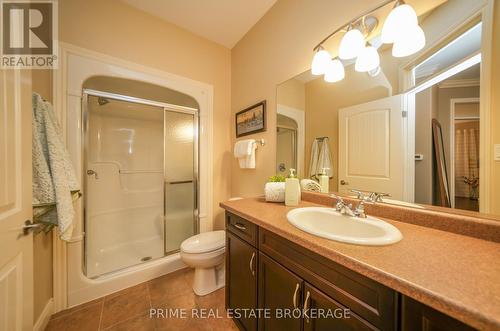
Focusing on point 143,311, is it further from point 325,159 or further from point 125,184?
point 325,159

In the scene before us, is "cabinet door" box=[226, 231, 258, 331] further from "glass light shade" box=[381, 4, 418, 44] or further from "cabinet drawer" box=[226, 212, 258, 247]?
"glass light shade" box=[381, 4, 418, 44]

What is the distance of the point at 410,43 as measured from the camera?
87 centimetres

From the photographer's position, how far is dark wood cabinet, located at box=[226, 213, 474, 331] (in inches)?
18.6

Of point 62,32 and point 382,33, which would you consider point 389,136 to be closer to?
point 382,33

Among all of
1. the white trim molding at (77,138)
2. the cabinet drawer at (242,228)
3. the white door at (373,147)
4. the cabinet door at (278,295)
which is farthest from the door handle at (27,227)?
the white door at (373,147)

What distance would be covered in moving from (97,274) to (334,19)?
268 centimetres

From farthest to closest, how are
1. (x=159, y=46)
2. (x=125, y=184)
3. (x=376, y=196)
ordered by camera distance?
(x=125, y=184) → (x=159, y=46) → (x=376, y=196)

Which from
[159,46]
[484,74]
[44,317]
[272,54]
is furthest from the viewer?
[159,46]

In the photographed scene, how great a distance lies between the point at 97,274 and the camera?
154 centimetres

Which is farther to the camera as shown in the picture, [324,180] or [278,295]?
[324,180]

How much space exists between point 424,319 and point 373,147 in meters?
0.82

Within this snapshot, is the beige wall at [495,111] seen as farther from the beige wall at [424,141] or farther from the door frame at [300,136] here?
the door frame at [300,136]

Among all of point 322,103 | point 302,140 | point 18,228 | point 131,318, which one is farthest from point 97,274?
point 322,103

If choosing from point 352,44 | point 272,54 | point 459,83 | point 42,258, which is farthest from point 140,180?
point 459,83
